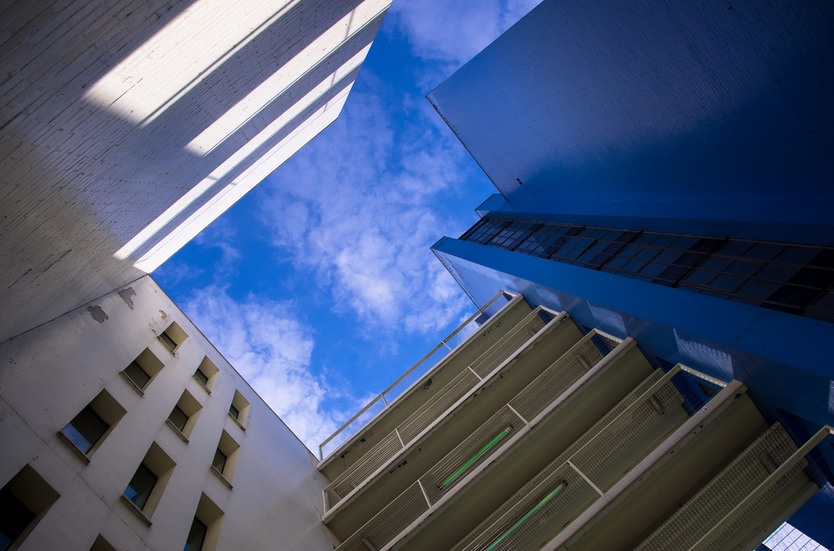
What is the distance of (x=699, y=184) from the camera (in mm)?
10688

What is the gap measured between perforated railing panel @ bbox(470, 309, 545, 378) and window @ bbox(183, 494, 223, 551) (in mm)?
7393

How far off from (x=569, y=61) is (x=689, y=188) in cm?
480

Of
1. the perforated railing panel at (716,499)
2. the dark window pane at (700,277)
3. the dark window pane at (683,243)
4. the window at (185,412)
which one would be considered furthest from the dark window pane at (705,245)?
the window at (185,412)

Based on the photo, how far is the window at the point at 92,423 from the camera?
6938mm

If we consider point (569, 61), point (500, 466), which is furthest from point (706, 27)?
point (500, 466)

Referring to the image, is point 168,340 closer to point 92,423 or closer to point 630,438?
point 92,423

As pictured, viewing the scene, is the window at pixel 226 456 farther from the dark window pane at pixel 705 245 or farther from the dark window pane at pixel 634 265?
the dark window pane at pixel 705 245

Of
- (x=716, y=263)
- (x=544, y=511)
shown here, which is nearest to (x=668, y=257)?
(x=716, y=263)

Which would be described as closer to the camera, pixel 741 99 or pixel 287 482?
pixel 741 99

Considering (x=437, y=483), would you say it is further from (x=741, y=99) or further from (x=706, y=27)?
(x=706, y=27)

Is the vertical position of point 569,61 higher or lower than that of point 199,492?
higher

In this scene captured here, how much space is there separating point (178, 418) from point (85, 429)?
121 inches

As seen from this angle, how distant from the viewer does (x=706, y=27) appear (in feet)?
28.3

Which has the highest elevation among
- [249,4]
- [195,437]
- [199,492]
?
[249,4]
